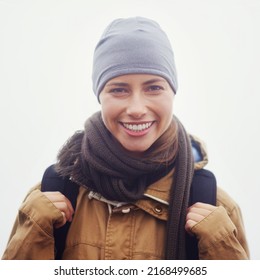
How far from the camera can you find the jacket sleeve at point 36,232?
0.91 m

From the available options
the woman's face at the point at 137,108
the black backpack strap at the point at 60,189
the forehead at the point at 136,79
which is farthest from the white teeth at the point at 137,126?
the black backpack strap at the point at 60,189

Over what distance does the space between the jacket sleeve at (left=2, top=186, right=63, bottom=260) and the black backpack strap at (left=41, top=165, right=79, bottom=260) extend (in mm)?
32

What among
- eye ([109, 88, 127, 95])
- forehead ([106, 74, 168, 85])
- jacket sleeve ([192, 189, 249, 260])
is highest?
forehead ([106, 74, 168, 85])

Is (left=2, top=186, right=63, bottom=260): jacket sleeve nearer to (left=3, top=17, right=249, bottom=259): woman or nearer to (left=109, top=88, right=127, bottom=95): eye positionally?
(left=3, top=17, right=249, bottom=259): woman

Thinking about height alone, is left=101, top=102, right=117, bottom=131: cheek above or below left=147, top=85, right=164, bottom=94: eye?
below

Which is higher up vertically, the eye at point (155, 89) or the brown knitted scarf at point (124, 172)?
the eye at point (155, 89)

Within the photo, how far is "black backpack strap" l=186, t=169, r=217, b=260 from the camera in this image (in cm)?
94

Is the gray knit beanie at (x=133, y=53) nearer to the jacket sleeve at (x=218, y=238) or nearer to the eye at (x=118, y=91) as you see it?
the eye at (x=118, y=91)

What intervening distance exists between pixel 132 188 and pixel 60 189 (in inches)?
8.6

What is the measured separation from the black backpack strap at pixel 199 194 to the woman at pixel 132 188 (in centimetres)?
3

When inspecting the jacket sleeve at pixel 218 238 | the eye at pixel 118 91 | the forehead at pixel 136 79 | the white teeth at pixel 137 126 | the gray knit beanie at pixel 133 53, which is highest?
the gray knit beanie at pixel 133 53

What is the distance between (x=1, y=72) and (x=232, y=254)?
1.11 meters

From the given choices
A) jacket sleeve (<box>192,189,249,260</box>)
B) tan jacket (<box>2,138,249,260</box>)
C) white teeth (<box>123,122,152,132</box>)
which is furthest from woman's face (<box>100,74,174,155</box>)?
jacket sleeve (<box>192,189,249,260</box>)

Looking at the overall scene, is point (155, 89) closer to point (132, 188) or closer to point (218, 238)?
point (132, 188)
